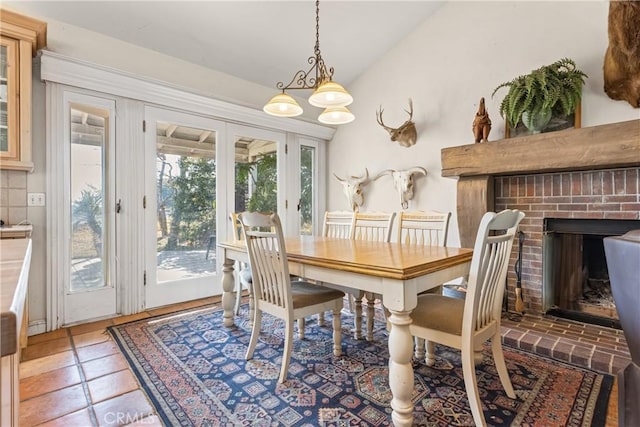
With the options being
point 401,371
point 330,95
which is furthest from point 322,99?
point 401,371

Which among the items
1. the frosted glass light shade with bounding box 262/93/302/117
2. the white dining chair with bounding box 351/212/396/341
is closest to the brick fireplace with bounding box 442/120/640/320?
the white dining chair with bounding box 351/212/396/341

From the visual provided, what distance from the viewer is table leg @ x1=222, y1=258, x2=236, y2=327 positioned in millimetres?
2467

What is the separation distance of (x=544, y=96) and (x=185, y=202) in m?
3.18

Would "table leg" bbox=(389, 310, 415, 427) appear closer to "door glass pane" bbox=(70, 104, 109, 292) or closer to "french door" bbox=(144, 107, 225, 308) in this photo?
"french door" bbox=(144, 107, 225, 308)

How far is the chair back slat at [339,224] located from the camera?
291 cm

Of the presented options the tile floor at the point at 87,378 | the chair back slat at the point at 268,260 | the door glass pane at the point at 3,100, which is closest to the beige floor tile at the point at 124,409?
the tile floor at the point at 87,378

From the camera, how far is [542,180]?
2.58 metres

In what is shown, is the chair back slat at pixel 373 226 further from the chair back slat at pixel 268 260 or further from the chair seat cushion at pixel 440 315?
the chair back slat at pixel 268 260

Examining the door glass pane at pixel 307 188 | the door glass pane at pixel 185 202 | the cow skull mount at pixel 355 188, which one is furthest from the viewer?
the door glass pane at pixel 307 188

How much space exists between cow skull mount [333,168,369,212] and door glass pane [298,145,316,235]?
0.50m

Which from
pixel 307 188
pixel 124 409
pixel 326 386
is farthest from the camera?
pixel 307 188

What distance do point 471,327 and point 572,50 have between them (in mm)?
2518

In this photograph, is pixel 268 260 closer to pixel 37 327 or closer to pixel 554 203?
pixel 37 327

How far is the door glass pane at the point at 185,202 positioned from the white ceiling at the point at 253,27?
771 mm
